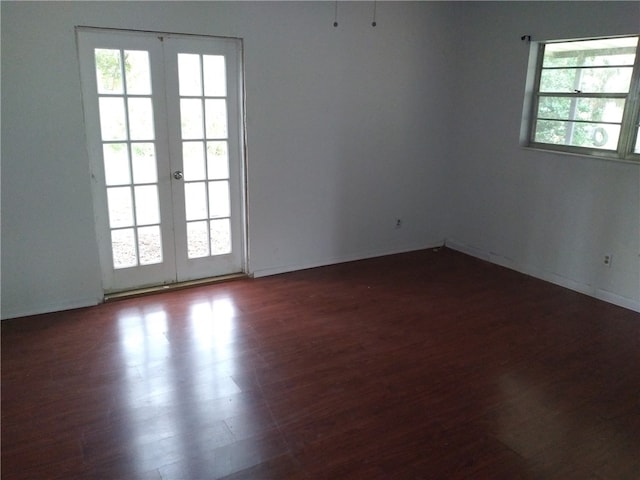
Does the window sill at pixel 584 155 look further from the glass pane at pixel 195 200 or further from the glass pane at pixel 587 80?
the glass pane at pixel 195 200

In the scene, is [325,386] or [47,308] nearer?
[325,386]

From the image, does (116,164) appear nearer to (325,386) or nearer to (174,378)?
(174,378)

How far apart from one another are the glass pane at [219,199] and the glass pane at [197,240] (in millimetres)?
131

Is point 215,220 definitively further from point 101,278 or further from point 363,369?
point 363,369

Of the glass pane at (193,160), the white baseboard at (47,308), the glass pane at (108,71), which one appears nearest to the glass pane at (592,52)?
the glass pane at (193,160)

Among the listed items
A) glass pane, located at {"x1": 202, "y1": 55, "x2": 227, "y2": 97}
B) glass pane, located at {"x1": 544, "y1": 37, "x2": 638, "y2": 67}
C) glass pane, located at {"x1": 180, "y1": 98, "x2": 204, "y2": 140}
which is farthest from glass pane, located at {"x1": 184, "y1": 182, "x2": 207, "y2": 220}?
glass pane, located at {"x1": 544, "y1": 37, "x2": 638, "y2": 67}

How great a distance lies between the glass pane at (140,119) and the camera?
3.61m

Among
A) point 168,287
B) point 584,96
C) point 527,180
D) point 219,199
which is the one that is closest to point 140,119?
point 219,199

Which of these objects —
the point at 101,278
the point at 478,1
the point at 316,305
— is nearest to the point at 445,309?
the point at 316,305

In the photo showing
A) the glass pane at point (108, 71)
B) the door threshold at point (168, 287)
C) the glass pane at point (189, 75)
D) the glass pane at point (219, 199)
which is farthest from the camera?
the glass pane at point (219, 199)

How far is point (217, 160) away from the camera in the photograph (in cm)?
404

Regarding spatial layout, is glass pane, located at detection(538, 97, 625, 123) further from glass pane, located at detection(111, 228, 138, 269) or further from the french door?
glass pane, located at detection(111, 228, 138, 269)

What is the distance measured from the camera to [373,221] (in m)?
4.96

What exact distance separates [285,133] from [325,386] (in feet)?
7.45
